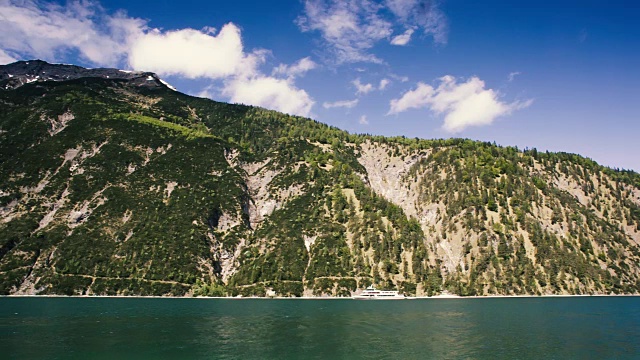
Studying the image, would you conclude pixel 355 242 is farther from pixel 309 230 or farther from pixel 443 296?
pixel 443 296

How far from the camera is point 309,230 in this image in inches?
7717

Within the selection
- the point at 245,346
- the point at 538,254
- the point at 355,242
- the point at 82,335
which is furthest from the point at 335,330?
the point at 538,254

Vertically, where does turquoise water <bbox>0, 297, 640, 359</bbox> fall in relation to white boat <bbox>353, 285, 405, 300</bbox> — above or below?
below

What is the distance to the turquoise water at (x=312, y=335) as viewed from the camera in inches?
2255

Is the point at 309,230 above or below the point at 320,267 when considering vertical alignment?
above

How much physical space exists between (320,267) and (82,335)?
378 feet

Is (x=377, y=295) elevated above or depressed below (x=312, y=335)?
above

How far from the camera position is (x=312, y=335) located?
71062mm

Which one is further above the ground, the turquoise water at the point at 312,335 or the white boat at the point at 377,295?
the white boat at the point at 377,295

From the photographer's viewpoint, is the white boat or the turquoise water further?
the white boat

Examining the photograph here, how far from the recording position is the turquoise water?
57281 mm

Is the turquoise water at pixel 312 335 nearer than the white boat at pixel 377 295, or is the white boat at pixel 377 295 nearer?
the turquoise water at pixel 312 335

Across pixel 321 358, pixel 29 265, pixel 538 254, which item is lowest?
pixel 321 358

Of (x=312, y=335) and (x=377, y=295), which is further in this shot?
(x=377, y=295)
